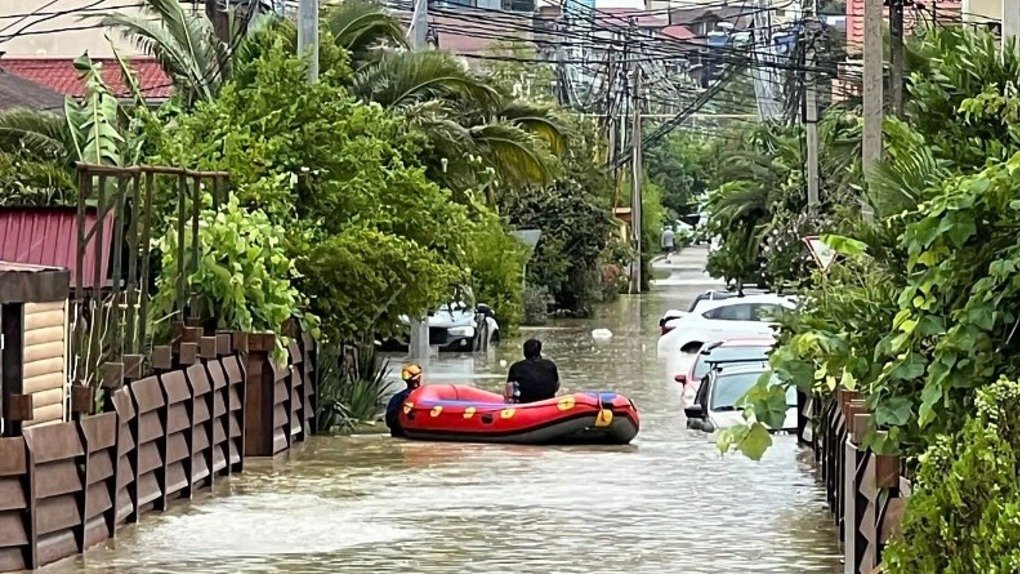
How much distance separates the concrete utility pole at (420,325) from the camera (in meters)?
40.3

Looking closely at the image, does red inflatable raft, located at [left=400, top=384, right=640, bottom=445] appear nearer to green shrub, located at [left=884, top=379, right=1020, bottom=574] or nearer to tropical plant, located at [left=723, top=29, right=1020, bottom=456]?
tropical plant, located at [left=723, top=29, right=1020, bottom=456]

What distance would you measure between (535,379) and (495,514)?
794 centimetres

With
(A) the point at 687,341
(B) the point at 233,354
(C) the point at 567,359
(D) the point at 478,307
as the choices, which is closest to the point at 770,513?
(B) the point at 233,354

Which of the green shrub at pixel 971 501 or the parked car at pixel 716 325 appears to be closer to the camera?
the green shrub at pixel 971 501

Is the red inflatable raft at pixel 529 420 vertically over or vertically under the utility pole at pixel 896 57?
under

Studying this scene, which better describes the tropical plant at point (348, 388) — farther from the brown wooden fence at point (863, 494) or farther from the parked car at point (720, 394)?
the brown wooden fence at point (863, 494)

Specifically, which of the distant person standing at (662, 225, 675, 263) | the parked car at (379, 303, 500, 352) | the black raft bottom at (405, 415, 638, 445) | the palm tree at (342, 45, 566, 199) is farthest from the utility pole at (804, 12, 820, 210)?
the distant person standing at (662, 225, 675, 263)

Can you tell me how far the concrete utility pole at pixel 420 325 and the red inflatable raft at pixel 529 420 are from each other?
14263 millimetres

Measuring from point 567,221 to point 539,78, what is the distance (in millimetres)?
17410

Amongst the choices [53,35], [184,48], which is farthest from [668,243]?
[184,48]

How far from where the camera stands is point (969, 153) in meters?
9.94

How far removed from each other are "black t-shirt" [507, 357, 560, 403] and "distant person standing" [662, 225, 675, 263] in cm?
9401

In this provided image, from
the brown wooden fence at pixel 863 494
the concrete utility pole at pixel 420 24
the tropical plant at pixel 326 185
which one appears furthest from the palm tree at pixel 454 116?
the brown wooden fence at pixel 863 494

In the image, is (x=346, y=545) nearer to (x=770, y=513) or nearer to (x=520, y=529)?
(x=520, y=529)
